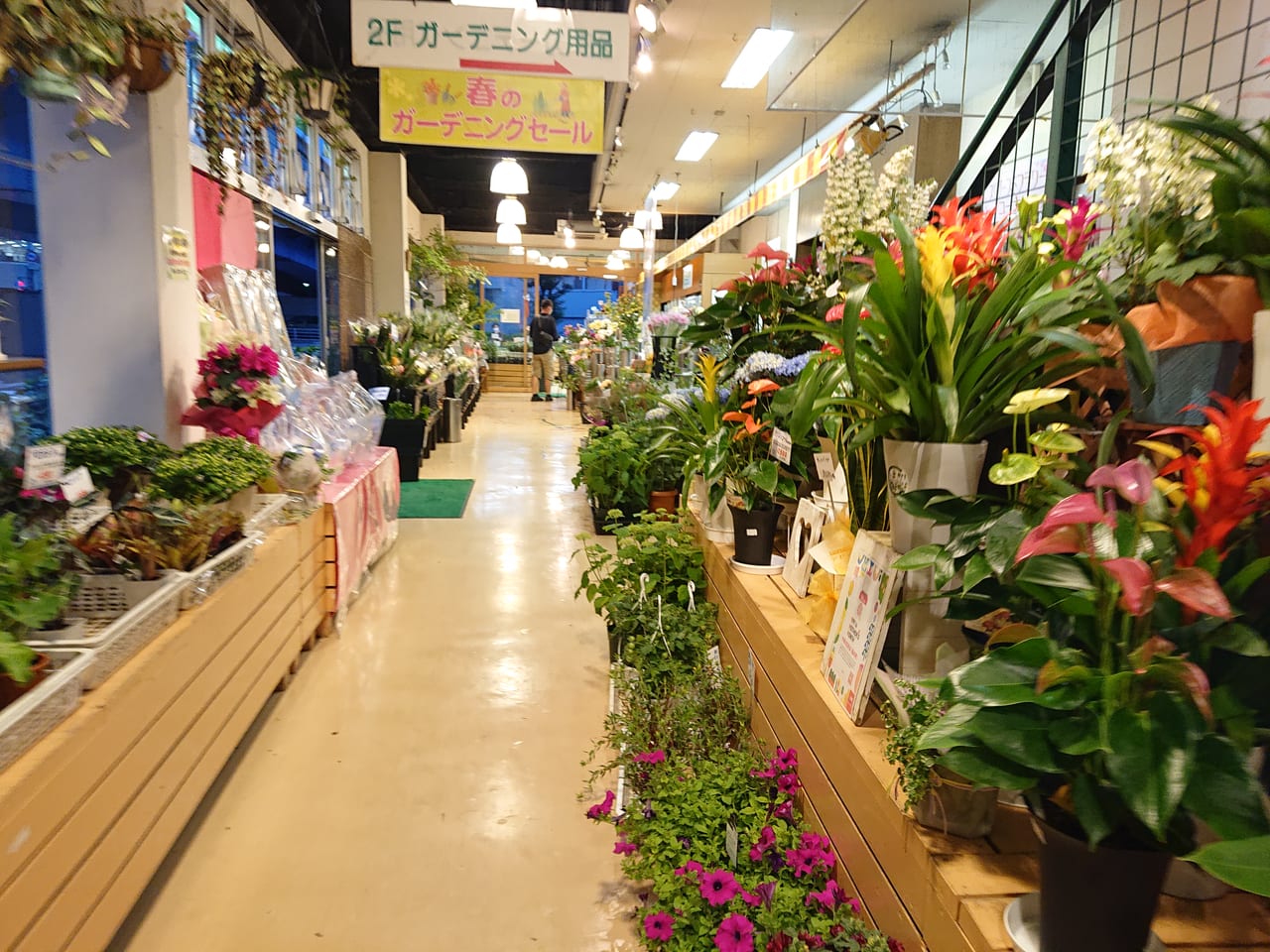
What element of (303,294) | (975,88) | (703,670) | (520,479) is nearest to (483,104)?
(303,294)

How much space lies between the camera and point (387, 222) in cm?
947

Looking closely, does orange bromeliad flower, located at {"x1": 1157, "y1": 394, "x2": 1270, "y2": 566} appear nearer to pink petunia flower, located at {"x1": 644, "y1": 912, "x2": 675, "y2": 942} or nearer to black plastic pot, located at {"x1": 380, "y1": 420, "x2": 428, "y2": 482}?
pink petunia flower, located at {"x1": 644, "y1": 912, "x2": 675, "y2": 942}

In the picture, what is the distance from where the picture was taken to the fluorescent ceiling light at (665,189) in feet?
41.7

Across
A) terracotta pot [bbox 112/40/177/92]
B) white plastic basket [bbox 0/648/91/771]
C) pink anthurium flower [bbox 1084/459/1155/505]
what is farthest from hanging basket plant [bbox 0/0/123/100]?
pink anthurium flower [bbox 1084/459/1155/505]

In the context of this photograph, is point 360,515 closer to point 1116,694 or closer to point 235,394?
point 235,394

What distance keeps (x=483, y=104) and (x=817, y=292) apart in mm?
3661

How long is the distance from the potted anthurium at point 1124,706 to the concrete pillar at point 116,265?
3267mm

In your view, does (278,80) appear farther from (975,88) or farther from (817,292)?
(975,88)

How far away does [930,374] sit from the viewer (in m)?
1.42

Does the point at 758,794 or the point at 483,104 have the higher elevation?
the point at 483,104

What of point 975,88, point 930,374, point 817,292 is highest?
point 975,88

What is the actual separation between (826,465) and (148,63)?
2644 mm

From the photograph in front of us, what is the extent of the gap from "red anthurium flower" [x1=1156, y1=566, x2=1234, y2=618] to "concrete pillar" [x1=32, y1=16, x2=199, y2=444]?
3.41 metres

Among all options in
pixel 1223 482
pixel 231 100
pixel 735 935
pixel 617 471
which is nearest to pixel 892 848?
pixel 735 935
